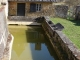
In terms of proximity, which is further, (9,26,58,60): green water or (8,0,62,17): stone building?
(8,0,62,17): stone building

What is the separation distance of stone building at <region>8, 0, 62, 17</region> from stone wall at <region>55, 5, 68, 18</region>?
0.63m

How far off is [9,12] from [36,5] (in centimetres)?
345

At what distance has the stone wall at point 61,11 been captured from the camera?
74.0 feet

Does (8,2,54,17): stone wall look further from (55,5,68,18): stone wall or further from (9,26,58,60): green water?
(9,26,58,60): green water

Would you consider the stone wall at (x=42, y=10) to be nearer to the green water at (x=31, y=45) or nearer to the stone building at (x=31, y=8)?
the stone building at (x=31, y=8)

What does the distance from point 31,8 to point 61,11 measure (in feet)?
12.3

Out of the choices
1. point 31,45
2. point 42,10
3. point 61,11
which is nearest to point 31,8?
point 42,10

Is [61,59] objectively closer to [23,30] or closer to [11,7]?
[23,30]

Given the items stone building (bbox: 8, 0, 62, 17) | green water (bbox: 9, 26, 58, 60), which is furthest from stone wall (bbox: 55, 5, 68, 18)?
green water (bbox: 9, 26, 58, 60)

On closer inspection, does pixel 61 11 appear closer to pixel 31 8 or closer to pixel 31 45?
pixel 31 8

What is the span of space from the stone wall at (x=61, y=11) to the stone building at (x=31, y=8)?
24.6 inches

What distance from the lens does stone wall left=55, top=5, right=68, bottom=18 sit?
22.5m

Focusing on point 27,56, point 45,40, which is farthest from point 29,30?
point 27,56

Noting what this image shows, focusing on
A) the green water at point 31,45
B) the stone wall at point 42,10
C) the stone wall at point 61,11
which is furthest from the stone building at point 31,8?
the green water at point 31,45
